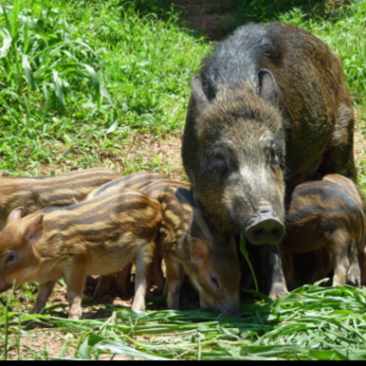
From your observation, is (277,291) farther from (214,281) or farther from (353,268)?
(353,268)

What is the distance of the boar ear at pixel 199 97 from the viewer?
4.80m

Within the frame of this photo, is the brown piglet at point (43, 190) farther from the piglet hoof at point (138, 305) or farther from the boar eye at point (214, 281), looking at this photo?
the boar eye at point (214, 281)

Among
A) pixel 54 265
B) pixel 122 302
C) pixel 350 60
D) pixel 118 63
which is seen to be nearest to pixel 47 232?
pixel 54 265

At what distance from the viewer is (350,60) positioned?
852cm

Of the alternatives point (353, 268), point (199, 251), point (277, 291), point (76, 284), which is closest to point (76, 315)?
point (76, 284)

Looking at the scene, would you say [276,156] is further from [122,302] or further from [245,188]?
[122,302]

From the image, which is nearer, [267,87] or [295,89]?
[267,87]

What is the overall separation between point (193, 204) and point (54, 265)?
108cm

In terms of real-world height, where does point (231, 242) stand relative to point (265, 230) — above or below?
above

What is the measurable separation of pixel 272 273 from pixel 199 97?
134 cm

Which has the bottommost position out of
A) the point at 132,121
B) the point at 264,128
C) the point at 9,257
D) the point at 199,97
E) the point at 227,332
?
the point at 227,332

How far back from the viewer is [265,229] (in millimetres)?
4000

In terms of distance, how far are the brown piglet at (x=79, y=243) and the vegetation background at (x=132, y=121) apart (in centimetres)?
24

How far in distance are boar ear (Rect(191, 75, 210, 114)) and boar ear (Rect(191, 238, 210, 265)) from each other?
917 mm
